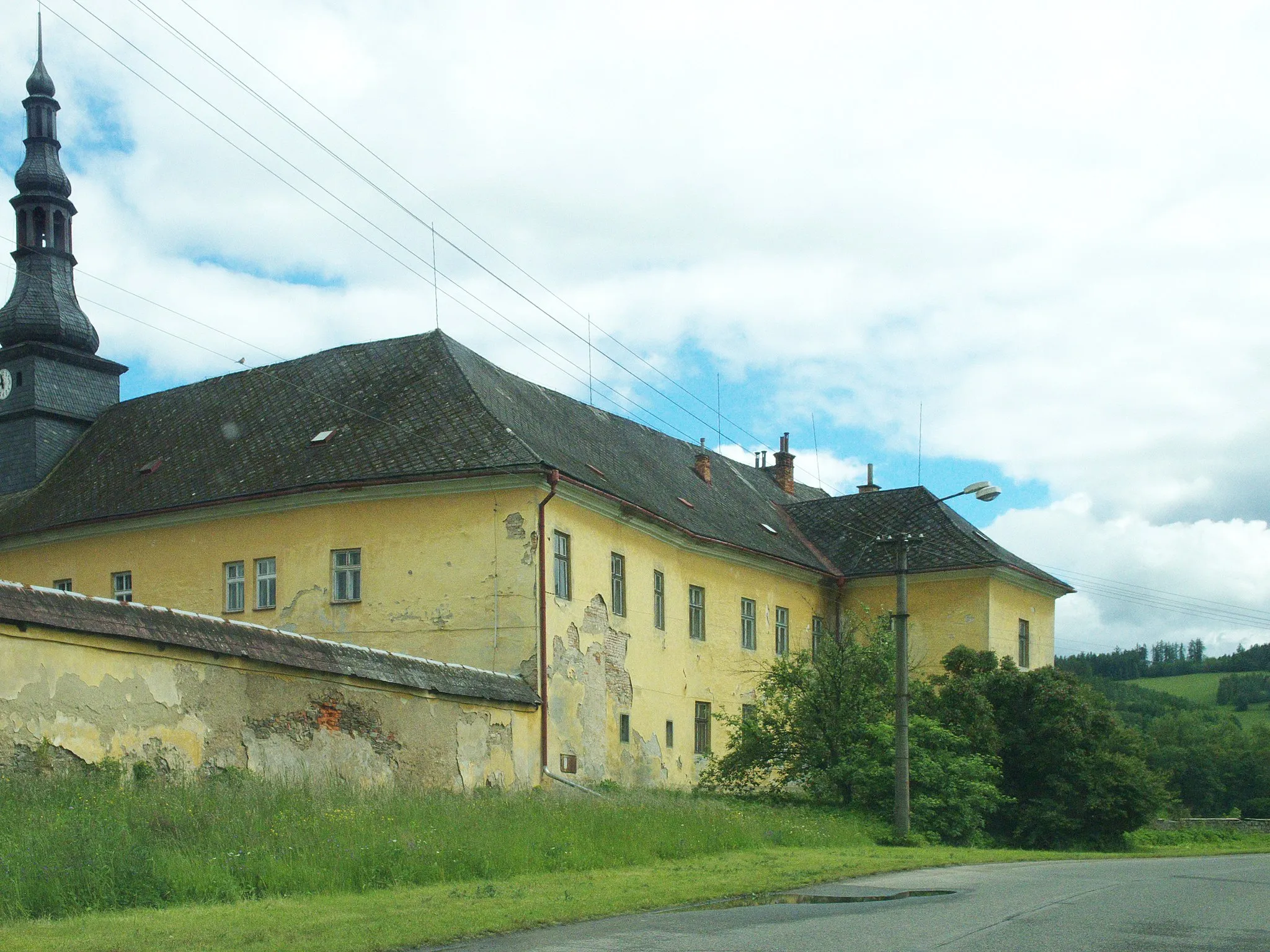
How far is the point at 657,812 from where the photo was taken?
59.0ft

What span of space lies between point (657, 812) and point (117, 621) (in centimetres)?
725

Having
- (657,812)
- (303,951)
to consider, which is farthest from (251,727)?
(303,951)

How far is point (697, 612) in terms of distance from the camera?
3152 cm

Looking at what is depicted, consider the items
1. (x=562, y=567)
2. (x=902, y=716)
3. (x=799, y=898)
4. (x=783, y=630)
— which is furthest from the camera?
(x=783, y=630)

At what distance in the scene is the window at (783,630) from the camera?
35.0m

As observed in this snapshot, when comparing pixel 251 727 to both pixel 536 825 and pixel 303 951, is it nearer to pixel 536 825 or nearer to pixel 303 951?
pixel 536 825

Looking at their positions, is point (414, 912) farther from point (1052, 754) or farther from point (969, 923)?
point (1052, 754)

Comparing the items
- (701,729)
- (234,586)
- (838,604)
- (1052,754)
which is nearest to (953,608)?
(838,604)

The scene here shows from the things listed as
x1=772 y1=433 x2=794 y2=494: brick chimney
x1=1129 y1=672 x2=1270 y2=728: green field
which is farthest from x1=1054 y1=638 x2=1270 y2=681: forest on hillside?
x1=772 y1=433 x2=794 y2=494: brick chimney

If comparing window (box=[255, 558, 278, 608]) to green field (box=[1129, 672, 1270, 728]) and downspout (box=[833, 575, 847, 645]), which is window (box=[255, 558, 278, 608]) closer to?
downspout (box=[833, 575, 847, 645])

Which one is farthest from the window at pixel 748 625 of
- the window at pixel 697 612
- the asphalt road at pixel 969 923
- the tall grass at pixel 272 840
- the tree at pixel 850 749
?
the asphalt road at pixel 969 923

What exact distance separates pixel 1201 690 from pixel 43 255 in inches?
3909

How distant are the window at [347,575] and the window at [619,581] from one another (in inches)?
196

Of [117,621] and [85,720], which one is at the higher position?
Result: [117,621]
